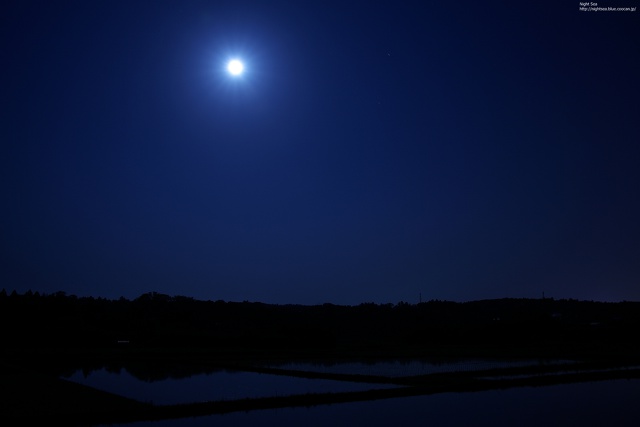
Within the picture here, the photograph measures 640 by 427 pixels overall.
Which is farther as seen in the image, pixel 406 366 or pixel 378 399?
pixel 406 366

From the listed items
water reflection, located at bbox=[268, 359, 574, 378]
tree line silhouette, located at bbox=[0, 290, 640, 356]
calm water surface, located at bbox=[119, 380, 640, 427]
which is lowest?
calm water surface, located at bbox=[119, 380, 640, 427]

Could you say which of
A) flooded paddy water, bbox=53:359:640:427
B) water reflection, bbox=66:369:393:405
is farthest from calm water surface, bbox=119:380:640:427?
water reflection, bbox=66:369:393:405

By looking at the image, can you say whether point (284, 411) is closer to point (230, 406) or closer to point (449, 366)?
point (230, 406)

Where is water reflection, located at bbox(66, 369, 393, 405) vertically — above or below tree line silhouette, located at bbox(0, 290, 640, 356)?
below

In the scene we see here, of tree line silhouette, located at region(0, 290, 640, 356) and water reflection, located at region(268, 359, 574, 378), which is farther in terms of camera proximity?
tree line silhouette, located at region(0, 290, 640, 356)

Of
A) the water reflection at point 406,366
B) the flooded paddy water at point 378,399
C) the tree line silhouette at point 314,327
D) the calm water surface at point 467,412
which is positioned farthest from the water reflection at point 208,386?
the tree line silhouette at point 314,327

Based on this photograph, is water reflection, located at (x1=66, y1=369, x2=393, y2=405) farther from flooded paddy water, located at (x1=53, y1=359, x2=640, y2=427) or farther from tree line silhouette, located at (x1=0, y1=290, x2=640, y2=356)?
tree line silhouette, located at (x1=0, y1=290, x2=640, y2=356)

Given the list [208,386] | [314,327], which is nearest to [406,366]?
[208,386]

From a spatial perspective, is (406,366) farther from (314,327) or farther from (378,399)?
(314,327)

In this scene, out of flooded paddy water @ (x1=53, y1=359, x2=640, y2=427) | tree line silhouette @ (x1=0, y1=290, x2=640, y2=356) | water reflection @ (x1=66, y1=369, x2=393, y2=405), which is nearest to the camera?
flooded paddy water @ (x1=53, y1=359, x2=640, y2=427)

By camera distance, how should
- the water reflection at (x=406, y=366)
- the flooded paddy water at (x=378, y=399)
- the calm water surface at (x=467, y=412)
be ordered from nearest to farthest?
the calm water surface at (x=467, y=412), the flooded paddy water at (x=378, y=399), the water reflection at (x=406, y=366)

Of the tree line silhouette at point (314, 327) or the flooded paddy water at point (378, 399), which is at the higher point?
the tree line silhouette at point (314, 327)

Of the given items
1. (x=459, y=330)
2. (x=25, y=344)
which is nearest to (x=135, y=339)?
(x=25, y=344)

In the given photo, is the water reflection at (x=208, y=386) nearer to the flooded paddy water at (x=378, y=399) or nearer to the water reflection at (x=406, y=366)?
the flooded paddy water at (x=378, y=399)
